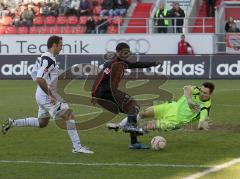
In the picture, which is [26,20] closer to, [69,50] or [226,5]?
[69,50]

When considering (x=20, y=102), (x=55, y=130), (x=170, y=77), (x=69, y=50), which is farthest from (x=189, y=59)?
(x=55, y=130)

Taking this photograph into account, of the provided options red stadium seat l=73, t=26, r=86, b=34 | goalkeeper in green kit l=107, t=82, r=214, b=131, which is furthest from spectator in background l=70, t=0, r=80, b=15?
goalkeeper in green kit l=107, t=82, r=214, b=131

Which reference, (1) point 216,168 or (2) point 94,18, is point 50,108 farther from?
(2) point 94,18

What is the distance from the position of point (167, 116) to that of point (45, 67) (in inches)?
100

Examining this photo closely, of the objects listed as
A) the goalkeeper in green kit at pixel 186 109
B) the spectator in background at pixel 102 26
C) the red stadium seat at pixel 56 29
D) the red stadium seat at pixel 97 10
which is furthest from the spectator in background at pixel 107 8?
the goalkeeper in green kit at pixel 186 109

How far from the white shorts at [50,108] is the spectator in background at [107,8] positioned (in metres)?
26.0

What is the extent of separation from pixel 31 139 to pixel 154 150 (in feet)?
9.43

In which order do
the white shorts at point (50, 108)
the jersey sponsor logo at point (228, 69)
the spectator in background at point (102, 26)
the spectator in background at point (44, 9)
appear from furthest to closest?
1. the spectator in background at point (44, 9)
2. the spectator in background at point (102, 26)
3. the jersey sponsor logo at point (228, 69)
4. the white shorts at point (50, 108)

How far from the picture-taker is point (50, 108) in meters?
13.3

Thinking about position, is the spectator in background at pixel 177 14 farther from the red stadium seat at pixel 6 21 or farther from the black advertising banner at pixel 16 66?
the red stadium seat at pixel 6 21

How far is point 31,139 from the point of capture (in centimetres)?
1488

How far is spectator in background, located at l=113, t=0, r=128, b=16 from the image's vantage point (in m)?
39.6

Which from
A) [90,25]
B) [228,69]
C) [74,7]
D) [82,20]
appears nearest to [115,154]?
[228,69]

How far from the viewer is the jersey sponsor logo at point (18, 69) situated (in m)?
33.0
